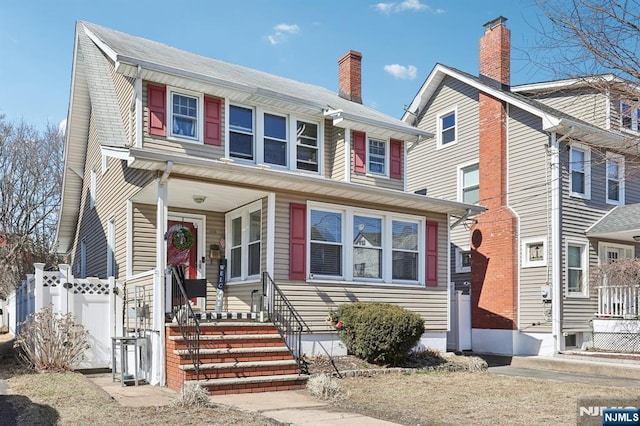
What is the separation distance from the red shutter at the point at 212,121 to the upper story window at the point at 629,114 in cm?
928

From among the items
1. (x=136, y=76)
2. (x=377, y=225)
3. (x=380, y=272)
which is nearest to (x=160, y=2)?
(x=136, y=76)

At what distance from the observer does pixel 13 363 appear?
1212cm

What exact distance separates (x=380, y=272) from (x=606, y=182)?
8736 mm

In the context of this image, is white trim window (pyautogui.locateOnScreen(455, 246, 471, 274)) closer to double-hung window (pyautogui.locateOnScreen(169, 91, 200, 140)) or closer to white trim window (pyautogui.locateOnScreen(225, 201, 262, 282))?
white trim window (pyautogui.locateOnScreen(225, 201, 262, 282))

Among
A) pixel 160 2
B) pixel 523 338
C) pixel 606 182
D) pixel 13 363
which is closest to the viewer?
pixel 13 363

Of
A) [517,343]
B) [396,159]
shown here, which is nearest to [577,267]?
[517,343]

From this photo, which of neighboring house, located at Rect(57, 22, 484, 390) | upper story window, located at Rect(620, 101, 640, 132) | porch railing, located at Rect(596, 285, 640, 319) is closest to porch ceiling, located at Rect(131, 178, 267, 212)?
neighboring house, located at Rect(57, 22, 484, 390)

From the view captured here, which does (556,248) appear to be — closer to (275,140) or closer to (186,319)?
(275,140)

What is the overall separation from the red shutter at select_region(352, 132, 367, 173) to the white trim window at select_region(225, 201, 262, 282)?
12.6ft

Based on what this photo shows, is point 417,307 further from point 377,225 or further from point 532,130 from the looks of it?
point 532,130

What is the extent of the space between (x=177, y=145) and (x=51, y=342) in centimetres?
491

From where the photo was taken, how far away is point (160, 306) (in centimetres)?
1010

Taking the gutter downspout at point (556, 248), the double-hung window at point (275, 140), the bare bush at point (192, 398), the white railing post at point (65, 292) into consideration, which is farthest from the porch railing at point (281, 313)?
the gutter downspout at point (556, 248)

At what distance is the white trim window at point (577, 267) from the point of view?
16.6 metres
